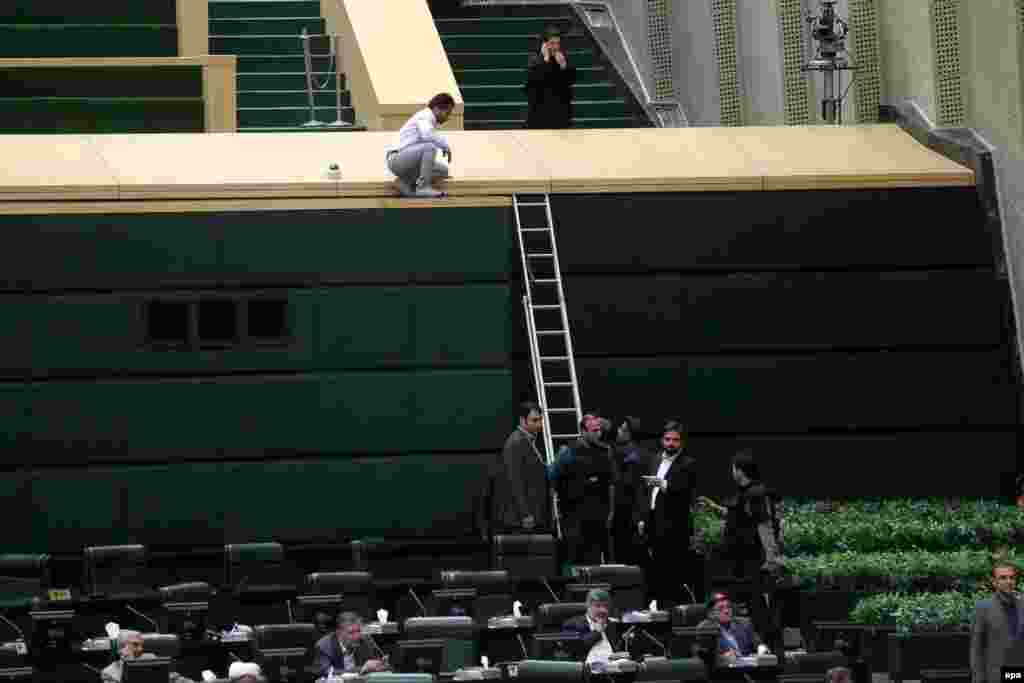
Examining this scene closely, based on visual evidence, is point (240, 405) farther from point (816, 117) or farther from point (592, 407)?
point (816, 117)

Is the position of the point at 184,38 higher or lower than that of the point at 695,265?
higher

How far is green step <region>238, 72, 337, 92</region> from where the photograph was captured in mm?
31953

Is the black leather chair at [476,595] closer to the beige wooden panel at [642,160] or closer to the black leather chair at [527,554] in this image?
the black leather chair at [527,554]

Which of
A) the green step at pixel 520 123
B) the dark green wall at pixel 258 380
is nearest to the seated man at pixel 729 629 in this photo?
the dark green wall at pixel 258 380

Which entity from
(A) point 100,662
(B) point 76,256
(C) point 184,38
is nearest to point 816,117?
(C) point 184,38

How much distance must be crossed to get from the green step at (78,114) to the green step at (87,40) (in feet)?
6.66

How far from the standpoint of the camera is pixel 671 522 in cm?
2295

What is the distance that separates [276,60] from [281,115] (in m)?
1.83

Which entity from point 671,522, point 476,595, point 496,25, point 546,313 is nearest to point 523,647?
point 476,595

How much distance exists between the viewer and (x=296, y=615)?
21922 mm

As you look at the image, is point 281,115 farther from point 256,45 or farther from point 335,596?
point 335,596

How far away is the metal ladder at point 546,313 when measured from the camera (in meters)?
24.8

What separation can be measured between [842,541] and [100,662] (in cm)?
641

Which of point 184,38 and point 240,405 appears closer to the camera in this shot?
point 240,405
